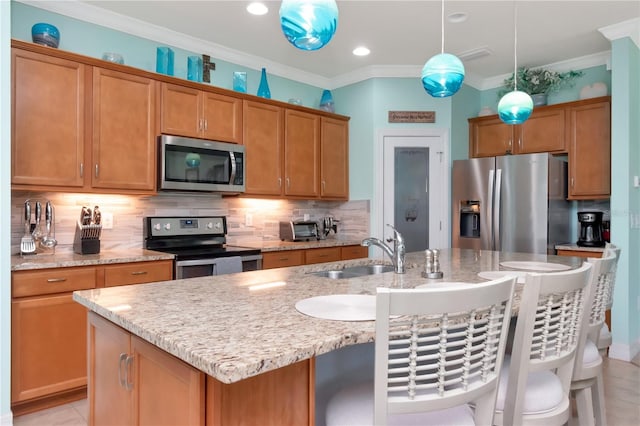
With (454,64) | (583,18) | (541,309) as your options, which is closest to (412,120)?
(583,18)

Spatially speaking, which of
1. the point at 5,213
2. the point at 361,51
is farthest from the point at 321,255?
the point at 5,213

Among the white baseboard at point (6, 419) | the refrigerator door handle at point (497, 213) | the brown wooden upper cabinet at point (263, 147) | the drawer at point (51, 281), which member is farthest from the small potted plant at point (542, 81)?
the white baseboard at point (6, 419)

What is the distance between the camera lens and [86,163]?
290 centimetres

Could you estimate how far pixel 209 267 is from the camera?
323 centimetres

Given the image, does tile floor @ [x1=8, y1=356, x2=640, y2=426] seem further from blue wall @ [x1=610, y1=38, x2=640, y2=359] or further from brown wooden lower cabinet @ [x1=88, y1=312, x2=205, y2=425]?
brown wooden lower cabinet @ [x1=88, y1=312, x2=205, y2=425]

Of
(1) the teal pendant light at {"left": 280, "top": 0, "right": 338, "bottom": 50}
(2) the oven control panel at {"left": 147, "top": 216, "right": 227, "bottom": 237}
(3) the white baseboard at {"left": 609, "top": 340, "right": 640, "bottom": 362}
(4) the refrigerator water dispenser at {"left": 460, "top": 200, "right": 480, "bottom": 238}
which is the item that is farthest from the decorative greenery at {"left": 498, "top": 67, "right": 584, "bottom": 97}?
(1) the teal pendant light at {"left": 280, "top": 0, "right": 338, "bottom": 50}

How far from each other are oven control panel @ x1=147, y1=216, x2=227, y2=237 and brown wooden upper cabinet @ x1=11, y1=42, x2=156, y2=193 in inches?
13.6

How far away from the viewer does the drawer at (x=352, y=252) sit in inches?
169

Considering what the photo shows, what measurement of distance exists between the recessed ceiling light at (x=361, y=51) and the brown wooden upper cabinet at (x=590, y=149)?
199cm

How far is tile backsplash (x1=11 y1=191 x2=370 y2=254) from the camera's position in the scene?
3.03 metres

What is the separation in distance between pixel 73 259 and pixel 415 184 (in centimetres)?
325

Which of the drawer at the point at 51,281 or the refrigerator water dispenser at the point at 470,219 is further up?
the refrigerator water dispenser at the point at 470,219

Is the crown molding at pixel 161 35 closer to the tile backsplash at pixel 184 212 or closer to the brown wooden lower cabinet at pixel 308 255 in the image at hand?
→ the tile backsplash at pixel 184 212

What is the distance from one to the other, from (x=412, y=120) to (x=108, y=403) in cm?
386
